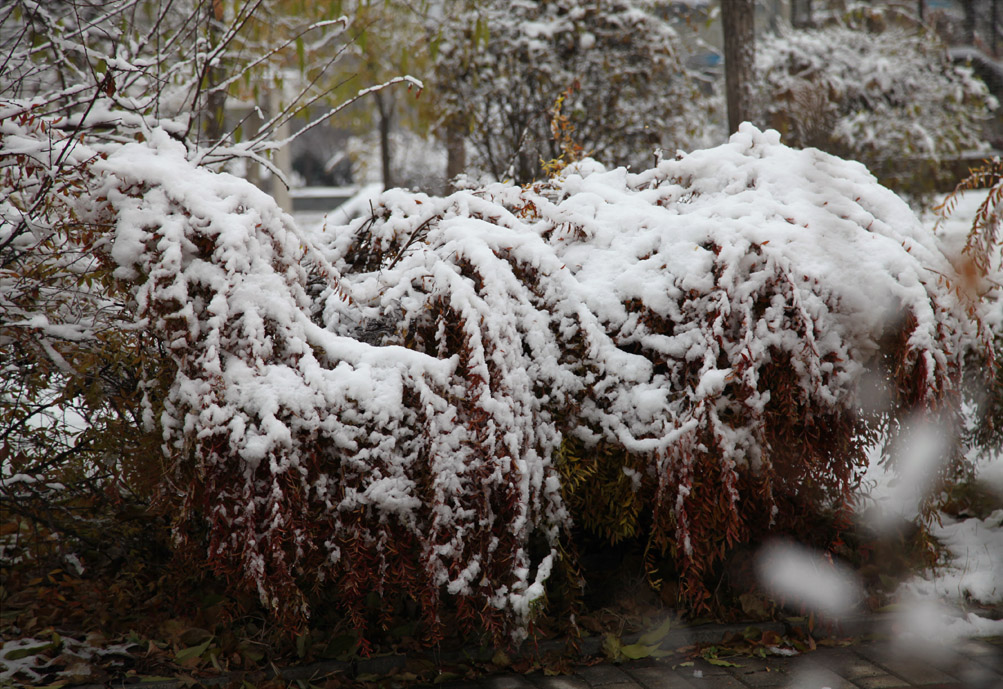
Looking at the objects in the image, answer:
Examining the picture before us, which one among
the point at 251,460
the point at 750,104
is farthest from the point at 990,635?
the point at 750,104

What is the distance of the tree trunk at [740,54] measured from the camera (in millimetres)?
6867

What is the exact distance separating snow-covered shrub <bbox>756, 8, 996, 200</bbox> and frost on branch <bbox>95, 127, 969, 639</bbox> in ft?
18.8

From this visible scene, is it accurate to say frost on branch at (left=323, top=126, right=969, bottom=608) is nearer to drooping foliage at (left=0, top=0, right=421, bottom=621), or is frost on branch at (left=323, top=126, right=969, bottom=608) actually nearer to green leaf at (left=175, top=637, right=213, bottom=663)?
drooping foliage at (left=0, top=0, right=421, bottom=621)

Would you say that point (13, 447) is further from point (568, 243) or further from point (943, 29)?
point (943, 29)

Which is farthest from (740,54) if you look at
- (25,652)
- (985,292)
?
(25,652)

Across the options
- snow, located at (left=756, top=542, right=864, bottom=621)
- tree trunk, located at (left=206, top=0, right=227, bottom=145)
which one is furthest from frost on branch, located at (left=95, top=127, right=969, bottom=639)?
tree trunk, located at (left=206, top=0, right=227, bottom=145)

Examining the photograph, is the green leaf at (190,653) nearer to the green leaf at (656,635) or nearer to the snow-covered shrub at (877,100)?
the green leaf at (656,635)

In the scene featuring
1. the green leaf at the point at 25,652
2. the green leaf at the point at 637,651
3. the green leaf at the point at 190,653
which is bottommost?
the green leaf at the point at 637,651

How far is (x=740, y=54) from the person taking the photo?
22.6ft

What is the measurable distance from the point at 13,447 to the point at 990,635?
12.3 feet

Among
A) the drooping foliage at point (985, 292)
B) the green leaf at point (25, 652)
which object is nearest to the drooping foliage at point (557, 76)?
the drooping foliage at point (985, 292)

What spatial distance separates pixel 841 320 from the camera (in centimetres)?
267

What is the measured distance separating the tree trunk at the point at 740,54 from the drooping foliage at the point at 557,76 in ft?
2.46

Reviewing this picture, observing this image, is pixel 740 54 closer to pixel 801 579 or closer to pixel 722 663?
pixel 801 579
